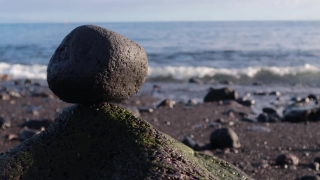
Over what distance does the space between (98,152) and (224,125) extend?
6.54 m

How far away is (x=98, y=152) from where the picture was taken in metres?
2.66

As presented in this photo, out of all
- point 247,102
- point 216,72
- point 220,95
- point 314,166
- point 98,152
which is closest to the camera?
point 98,152

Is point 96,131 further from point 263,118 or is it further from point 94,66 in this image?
point 263,118

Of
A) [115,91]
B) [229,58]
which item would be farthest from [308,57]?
[115,91]

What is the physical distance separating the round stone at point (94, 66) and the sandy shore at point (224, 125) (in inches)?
122

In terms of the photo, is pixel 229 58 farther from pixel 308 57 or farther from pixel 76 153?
pixel 76 153

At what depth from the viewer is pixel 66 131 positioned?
283cm

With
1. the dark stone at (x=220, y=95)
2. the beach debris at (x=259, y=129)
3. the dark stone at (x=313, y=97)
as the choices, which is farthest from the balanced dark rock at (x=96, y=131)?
the dark stone at (x=313, y=97)

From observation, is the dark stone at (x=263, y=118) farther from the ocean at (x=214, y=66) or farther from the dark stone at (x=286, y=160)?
the ocean at (x=214, y=66)

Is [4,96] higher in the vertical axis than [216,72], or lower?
higher

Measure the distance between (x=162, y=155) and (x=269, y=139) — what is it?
5421mm

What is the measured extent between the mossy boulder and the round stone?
0.51 feet

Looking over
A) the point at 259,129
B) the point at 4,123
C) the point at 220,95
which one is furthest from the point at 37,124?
the point at 220,95

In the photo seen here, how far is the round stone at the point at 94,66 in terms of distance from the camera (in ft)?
9.00
